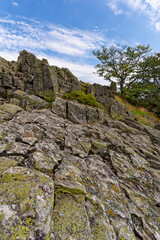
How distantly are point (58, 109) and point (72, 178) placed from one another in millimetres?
8676

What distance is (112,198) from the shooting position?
4668mm

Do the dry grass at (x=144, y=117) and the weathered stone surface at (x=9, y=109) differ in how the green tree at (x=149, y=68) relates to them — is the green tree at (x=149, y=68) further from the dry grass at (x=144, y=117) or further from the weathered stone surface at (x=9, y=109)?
the weathered stone surface at (x=9, y=109)

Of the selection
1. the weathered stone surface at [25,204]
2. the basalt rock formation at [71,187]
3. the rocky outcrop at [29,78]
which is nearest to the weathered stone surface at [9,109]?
the basalt rock formation at [71,187]

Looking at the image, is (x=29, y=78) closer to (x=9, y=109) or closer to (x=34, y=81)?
(x=34, y=81)

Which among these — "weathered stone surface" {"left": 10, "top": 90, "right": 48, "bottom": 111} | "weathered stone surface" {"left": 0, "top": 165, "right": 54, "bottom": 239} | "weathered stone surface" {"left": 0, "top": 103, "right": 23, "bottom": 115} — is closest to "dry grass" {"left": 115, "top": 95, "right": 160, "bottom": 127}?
"weathered stone surface" {"left": 10, "top": 90, "right": 48, "bottom": 111}

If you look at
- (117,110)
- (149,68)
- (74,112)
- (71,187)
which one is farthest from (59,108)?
(149,68)

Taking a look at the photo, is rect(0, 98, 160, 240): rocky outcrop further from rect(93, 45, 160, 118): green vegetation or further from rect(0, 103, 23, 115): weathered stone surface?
rect(93, 45, 160, 118): green vegetation

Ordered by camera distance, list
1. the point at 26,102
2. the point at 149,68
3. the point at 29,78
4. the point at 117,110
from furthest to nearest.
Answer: the point at 149,68 < the point at 117,110 < the point at 29,78 < the point at 26,102

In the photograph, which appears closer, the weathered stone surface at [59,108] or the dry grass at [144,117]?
the weathered stone surface at [59,108]

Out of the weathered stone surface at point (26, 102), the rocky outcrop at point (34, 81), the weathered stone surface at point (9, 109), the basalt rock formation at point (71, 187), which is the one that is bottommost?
the basalt rock formation at point (71, 187)

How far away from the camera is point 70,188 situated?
13.4 ft

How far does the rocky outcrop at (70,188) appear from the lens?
9.29 feet

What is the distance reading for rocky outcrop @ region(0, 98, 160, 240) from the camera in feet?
9.29

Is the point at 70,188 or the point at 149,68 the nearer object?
the point at 70,188
